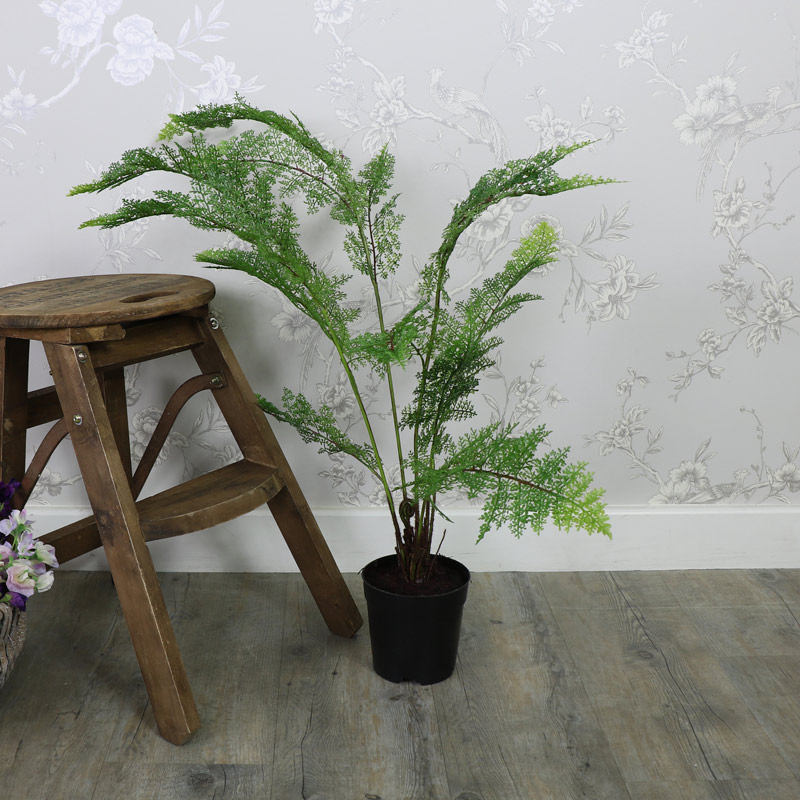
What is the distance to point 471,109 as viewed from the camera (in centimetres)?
153

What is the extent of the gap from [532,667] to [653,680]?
198mm

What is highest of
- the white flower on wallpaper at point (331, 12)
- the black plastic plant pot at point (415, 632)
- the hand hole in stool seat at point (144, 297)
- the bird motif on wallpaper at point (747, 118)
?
the white flower on wallpaper at point (331, 12)

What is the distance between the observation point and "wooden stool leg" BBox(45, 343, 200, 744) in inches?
47.2

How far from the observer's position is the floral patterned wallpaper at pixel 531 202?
1505mm

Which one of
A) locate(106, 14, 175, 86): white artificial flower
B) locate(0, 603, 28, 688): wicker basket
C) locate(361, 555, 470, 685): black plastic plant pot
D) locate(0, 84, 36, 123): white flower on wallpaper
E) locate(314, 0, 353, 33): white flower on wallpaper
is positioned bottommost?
locate(361, 555, 470, 685): black plastic plant pot

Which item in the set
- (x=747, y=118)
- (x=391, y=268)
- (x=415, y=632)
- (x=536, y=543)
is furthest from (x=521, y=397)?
(x=747, y=118)

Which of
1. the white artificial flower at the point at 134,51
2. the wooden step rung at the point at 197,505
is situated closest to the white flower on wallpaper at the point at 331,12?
the white artificial flower at the point at 134,51

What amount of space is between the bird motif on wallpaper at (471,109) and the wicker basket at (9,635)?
110cm

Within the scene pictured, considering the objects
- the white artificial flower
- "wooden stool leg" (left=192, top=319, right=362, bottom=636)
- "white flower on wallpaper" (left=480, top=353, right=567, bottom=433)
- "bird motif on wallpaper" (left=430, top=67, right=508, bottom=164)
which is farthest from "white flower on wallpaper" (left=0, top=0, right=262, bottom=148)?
"white flower on wallpaper" (left=480, top=353, right=567, bottom=433)

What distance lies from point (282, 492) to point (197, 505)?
196 mm

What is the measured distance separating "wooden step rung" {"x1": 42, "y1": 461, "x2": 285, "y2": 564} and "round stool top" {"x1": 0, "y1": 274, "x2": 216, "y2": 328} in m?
0.29

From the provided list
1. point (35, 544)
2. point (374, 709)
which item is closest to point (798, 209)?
point (374, 709)

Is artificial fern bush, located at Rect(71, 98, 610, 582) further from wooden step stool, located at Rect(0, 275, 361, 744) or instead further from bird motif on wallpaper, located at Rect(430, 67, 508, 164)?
bird motif on wallpaper, located at Rect(430, 67, 508, 164)

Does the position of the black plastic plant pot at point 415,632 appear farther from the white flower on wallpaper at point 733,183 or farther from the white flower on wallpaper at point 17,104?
the white flower on wallpaper at point 17,104
